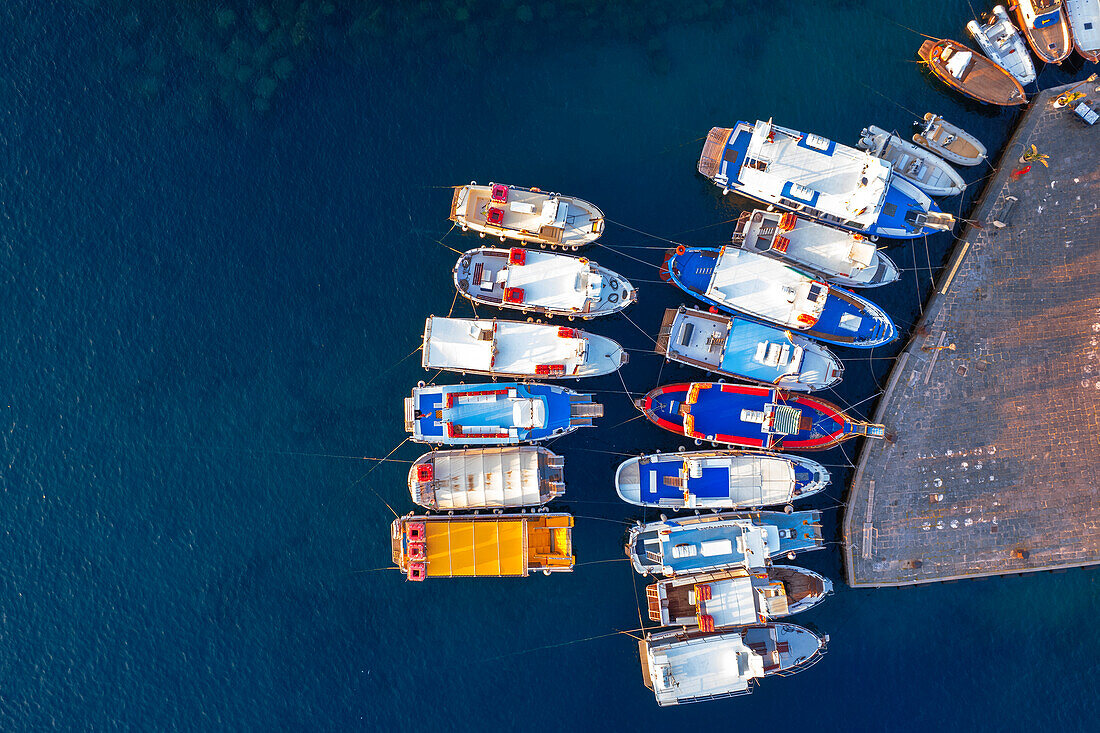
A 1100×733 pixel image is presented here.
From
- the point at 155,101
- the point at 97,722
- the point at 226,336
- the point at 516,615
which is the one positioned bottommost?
the point at 97,722

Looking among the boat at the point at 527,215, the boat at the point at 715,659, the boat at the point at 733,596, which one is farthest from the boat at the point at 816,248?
the boat at the point at 715,659

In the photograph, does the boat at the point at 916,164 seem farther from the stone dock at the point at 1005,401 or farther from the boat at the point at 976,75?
the boat at the point at 976,75

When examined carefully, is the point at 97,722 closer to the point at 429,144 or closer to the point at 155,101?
the point at 155,101

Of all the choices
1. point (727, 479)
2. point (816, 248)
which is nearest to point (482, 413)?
point (727, 479)

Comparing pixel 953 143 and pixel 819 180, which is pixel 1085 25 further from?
pixel 819 180

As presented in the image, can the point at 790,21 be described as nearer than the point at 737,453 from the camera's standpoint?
No

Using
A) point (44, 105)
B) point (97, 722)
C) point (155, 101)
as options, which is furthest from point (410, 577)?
point (44, 105)

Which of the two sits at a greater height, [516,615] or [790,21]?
[790,21]
